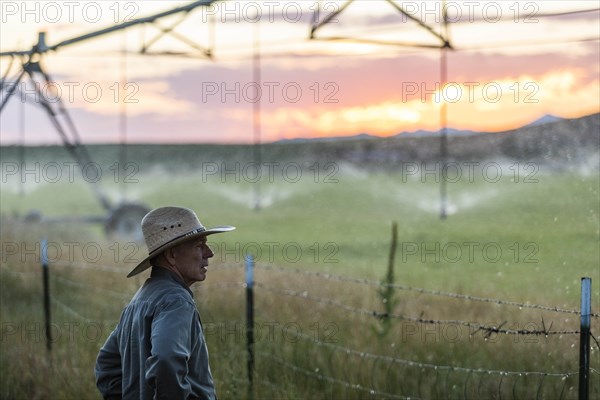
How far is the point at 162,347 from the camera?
374 centimetres

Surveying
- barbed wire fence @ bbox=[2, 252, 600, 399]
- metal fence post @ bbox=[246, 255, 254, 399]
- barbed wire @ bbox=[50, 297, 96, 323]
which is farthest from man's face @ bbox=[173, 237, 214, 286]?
barbed wire @ bbox=[50, 297, 96, 323]

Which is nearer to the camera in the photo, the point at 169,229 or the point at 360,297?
the point at 169,229

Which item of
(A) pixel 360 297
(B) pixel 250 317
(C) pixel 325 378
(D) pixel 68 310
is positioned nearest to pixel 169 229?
(C) pixel 325 378

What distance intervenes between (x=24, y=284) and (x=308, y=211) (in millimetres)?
18258

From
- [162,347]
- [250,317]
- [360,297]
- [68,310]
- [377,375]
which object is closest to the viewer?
[162,347]

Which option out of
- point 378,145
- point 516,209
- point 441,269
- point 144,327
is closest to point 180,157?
point 378,145

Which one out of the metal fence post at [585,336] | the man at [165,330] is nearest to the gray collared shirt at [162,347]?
the man at [165,330]

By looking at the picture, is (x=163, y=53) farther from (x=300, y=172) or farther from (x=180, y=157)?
(x=180, y=157)

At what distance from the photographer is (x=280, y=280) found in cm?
1378

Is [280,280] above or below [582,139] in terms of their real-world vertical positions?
below

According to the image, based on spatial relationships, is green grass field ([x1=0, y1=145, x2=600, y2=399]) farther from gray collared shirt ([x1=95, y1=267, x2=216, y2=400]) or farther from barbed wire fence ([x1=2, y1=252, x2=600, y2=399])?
gray collared shirt ([x1=95, y1=267, x2=216, y2=400])

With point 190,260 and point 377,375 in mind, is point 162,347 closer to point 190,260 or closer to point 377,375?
point 190,260

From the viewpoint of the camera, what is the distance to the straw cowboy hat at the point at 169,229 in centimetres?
409

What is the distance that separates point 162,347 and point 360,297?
8.74 meters
